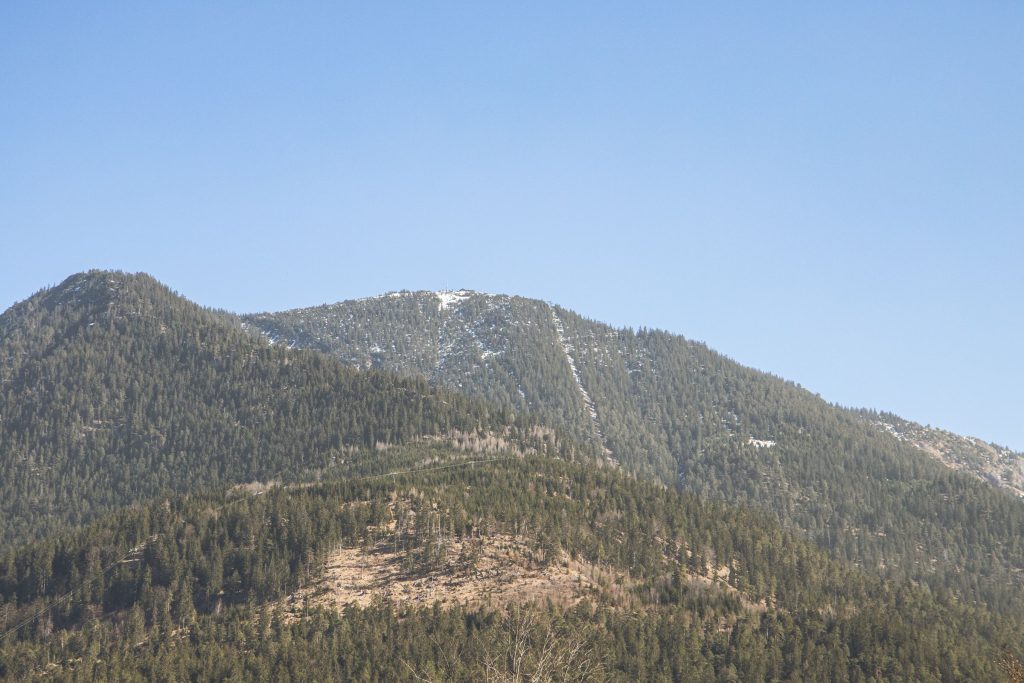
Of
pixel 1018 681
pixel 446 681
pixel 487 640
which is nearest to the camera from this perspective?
pixel 1018 681

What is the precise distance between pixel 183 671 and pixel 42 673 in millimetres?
30236

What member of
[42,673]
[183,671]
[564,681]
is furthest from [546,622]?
[564,681]

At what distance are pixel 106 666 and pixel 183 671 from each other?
15.6 m

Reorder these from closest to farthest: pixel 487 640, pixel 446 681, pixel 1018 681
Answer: pixel 1018 681 < pixel 446 681 < pixel 487 640

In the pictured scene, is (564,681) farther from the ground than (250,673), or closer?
farther from the ground

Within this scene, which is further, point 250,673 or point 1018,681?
point 250,673

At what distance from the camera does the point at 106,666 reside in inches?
7456

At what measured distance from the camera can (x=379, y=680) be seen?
183 m

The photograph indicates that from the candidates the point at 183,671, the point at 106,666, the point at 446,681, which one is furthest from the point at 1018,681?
the point at 106,666

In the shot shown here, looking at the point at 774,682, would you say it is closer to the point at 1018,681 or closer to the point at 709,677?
the point at 709,677

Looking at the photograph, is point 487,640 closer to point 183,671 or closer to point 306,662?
point 306,662

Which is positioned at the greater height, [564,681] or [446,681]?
[564,681]

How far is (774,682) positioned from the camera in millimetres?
199125

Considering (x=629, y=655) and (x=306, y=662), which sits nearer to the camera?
(x=306, y=662)
